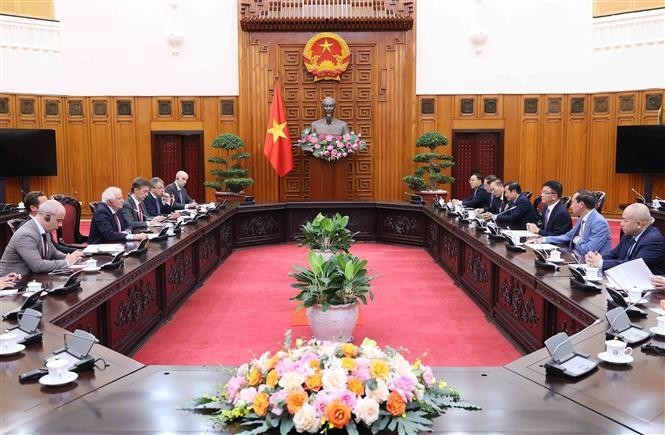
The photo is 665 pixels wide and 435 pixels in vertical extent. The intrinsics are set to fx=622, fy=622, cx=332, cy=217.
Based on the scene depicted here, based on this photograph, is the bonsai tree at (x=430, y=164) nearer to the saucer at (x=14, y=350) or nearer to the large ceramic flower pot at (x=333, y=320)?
the large ceramic flower pot at (x=333, y=320)

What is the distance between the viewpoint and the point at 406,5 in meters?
11.6

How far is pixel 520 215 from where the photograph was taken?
24.3 feet

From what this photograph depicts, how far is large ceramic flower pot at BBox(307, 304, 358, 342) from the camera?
458 centimetres

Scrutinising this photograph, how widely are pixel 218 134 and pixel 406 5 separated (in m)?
4.34

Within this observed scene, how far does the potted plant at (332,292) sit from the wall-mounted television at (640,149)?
28.8 feet

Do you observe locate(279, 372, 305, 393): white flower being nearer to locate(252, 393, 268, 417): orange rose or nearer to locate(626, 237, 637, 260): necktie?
locate(252, 393, 268, 417): orange rose

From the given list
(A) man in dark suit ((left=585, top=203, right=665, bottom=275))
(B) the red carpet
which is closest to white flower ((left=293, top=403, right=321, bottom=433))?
(B) the red carpet

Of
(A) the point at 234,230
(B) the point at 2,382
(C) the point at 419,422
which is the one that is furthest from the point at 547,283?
(A) the point at 234,230

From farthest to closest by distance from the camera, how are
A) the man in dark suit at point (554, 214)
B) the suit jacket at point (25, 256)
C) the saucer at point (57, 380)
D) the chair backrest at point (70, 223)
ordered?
the chair backrest at point (70, 223) < the man in dark suit at point (554, 214) < the suit jacket at point (25, 256) < the saucer at point (57, 380)

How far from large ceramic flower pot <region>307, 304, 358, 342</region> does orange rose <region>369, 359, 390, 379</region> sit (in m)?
2.72

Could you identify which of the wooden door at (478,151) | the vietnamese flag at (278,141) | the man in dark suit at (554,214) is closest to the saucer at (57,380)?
the man in dark suit at (554,214)

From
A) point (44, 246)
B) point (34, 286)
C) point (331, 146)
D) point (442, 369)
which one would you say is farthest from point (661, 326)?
point (331, 146)

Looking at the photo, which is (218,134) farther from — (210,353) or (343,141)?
(210,353)

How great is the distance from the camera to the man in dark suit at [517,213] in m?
7.39
